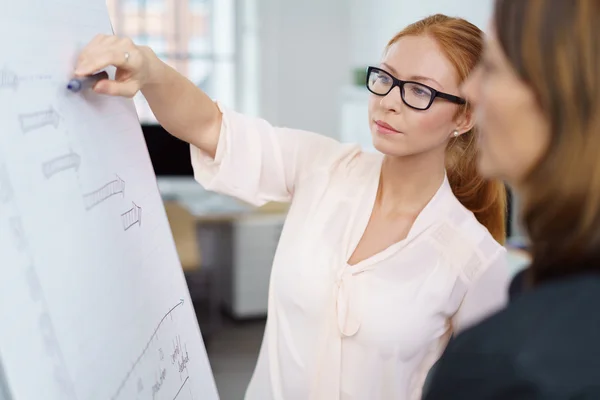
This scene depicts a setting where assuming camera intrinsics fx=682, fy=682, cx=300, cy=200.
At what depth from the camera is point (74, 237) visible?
2.69 feet

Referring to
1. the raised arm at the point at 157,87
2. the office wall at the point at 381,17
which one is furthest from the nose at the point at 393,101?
the office wall at the point at 381,17

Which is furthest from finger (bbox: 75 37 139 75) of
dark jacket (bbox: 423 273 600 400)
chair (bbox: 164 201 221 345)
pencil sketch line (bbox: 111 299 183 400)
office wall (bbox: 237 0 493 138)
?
office wall (bbox: 237 0 493 138)

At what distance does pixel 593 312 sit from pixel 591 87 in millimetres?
192

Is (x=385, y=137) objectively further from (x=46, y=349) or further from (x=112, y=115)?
(x=46, y=349)

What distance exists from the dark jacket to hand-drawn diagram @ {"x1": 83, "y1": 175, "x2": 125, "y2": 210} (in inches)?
19.6

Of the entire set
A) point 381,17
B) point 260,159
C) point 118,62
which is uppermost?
point 118,62

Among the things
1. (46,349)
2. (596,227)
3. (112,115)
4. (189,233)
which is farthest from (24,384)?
(189,233)

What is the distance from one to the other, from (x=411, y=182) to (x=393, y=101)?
174 millimetres

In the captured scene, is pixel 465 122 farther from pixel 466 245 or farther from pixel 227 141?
pixel 227 141

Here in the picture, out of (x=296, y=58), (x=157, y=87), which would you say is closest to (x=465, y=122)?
(x=157, y=87)

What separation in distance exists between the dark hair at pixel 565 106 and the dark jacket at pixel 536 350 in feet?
0.14

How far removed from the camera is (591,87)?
1.91 feet

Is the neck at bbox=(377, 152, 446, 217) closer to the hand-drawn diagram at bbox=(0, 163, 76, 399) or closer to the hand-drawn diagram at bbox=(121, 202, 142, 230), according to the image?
the hand-drawn diagram at bbox=(121, 202, 142, 230)

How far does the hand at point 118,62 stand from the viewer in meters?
0.91
